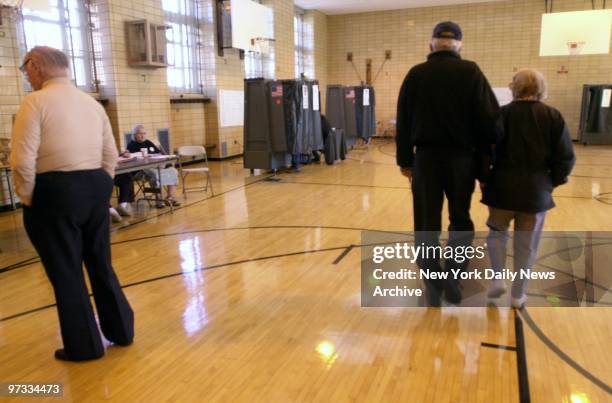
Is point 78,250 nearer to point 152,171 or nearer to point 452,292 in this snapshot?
point 452,292

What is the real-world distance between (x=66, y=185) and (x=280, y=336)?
4.44 feet

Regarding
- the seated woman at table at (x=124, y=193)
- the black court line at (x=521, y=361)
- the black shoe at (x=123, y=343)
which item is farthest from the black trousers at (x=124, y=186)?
the black court line at (x=521, y=361)

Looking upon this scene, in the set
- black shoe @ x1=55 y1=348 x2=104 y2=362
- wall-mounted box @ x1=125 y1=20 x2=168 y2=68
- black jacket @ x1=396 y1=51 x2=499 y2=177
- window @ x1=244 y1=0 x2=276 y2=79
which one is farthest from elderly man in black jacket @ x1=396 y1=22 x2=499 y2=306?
window @ x1=244 y1=0 x2=276 y2=79

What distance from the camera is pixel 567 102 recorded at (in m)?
13.8

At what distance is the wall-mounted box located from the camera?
8.02 m

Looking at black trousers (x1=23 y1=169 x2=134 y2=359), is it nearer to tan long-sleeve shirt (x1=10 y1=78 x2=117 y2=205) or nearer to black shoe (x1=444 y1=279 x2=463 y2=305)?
tan long-sleeve shirt (x1=10 y1=78 x2=117 y2=205)

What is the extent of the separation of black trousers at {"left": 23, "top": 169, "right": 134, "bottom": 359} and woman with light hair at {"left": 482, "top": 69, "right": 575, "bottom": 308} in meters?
2.12

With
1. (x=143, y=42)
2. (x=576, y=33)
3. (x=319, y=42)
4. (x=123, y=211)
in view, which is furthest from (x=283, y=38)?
(x=123, y=211)

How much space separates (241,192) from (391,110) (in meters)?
9.97

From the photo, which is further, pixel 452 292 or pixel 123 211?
pixel 123 211

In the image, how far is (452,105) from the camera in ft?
8.62

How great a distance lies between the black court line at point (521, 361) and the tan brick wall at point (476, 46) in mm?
12872

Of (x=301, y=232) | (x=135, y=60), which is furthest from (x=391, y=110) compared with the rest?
(x=301, y=232)

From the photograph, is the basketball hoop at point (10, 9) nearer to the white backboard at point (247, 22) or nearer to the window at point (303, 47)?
the white backboard at point (247, 22)
